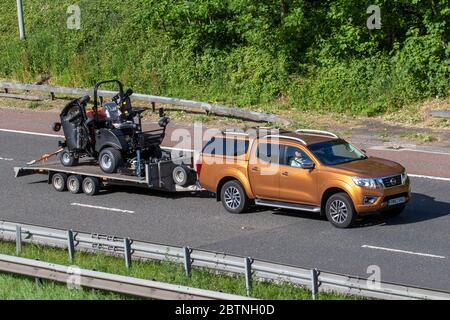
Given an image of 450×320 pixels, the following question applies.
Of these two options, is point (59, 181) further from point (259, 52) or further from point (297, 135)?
point (259, 52)

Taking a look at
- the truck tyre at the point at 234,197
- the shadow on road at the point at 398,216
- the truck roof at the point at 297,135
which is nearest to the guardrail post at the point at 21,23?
the shadow on road at the point at 398,216

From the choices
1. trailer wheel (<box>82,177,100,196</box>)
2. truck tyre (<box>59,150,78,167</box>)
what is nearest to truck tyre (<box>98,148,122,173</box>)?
trailer wheel (<box>82,177,100,196</box>)

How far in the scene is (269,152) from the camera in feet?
62.8

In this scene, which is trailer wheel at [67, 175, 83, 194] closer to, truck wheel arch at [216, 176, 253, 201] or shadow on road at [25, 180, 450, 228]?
shadow on road at [25, 180, 450, 228]

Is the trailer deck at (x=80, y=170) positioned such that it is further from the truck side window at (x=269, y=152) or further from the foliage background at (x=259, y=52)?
the foliage background at (x=259, y=52)

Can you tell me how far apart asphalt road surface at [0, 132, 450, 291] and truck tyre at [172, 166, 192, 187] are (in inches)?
19.4

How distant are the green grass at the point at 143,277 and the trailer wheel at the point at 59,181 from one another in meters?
6.40

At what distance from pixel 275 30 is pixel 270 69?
133cm

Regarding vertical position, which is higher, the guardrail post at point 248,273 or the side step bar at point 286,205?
the guardrail post at point 248,273

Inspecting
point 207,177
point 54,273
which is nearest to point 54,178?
point 207,177

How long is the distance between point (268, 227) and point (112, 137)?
14.9 feet

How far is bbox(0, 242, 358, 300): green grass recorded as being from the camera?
12898 millimetres

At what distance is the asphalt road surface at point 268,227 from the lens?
627 inches

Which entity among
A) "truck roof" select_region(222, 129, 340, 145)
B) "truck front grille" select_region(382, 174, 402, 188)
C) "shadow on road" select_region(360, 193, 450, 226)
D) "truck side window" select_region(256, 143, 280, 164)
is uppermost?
"truck roof" select_region(222, 129, 340, 145)
